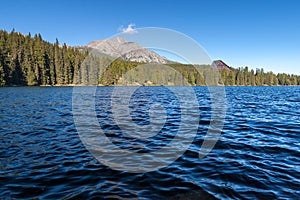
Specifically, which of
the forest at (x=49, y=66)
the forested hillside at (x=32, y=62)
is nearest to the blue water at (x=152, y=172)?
the forest at (x=49, y=66)

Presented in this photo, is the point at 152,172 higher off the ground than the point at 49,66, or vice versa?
the point at 49,66

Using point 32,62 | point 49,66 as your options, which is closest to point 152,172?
point 32,62

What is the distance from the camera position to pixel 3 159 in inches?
345

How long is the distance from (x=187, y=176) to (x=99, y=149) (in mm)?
4736

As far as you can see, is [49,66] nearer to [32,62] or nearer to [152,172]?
[32,62]

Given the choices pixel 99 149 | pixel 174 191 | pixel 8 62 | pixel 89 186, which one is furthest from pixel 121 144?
pixel 8 62

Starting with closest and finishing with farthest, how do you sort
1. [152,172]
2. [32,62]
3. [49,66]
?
[152,172] → [32,62] → [49,66]

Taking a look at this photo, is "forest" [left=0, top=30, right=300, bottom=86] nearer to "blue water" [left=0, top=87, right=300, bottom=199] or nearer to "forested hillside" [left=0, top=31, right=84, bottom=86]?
"forested hillside" [left=0, top=31, right=84, bottom=86]

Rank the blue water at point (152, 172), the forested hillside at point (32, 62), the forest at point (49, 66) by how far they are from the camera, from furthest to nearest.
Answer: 1. the forest at point (49, 66)
2. the forested hillside at point (32, 62)
3. the blue water at point (152, 172)

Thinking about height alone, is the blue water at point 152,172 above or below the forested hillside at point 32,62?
below

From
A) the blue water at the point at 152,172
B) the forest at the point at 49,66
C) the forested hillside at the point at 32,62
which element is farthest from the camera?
the forest at the point at 49,66

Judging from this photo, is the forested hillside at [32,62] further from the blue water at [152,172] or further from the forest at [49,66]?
the blue water at [152,172]

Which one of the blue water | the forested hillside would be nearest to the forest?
the forested hillside

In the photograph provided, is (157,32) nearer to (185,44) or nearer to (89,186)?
(185,44)
